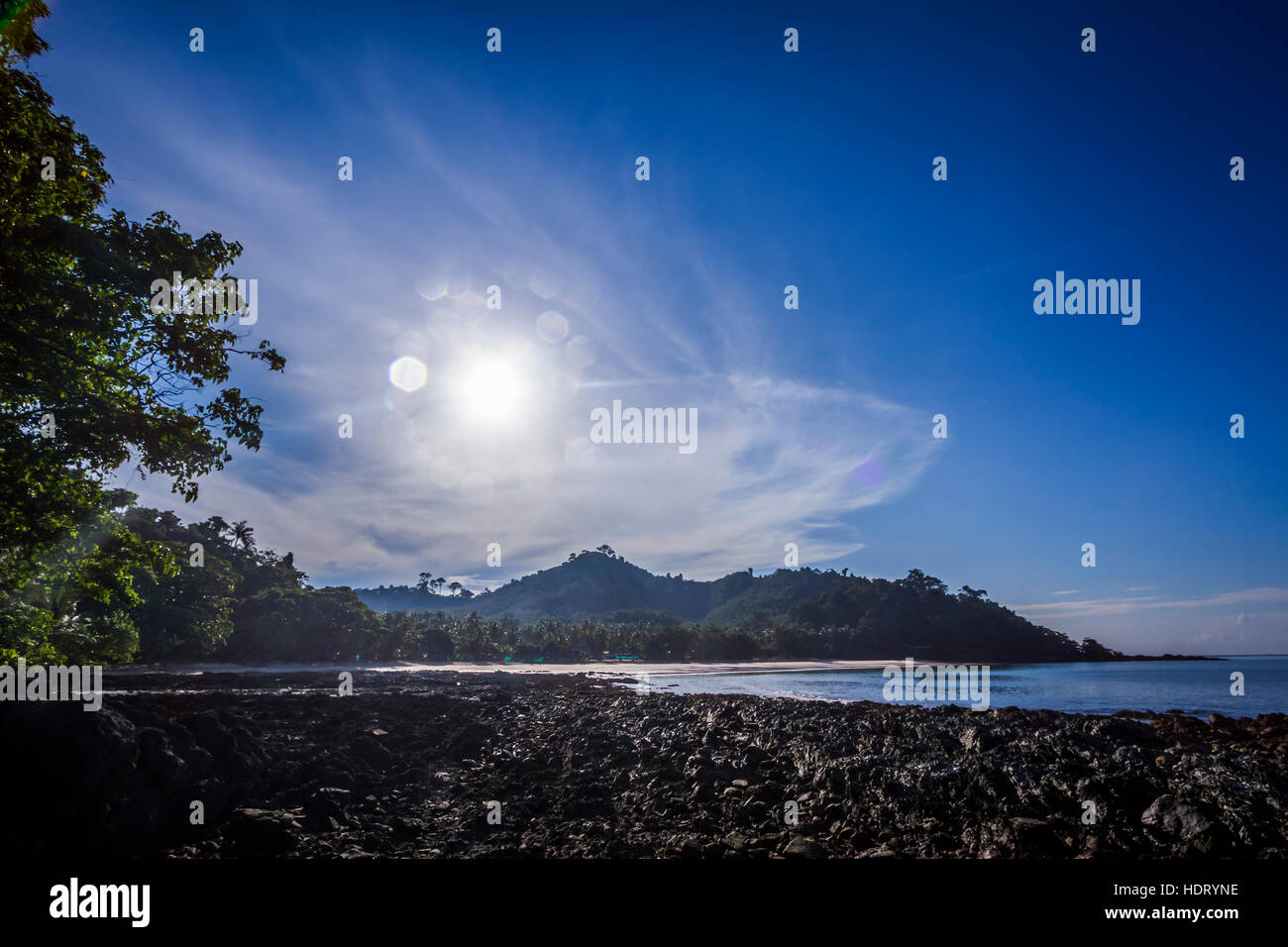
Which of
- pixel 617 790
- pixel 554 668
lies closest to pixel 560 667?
pixel 554 668

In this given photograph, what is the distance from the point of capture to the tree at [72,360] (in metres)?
9.68

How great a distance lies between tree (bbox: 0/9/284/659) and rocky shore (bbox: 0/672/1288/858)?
11.5 ft

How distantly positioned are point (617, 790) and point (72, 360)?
15.3 meters

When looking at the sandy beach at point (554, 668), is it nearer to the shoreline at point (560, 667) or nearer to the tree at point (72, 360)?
the shoreline at point (560, 667)

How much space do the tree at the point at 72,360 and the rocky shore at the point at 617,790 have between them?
3498mm

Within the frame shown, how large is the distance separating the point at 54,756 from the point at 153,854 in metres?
2.66

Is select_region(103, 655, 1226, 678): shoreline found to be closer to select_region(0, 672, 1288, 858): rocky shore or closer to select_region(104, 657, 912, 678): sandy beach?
select_region(104, 657, 912, 678): sandy beach

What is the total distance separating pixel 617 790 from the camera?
13.8m

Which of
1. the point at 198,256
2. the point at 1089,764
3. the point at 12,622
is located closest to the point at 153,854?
the point at 12,622

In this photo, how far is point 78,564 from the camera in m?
12.4

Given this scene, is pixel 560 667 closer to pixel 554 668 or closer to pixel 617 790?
pixel 554 668

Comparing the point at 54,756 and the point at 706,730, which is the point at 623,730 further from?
the point at 54,756

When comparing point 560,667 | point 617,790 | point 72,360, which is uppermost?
point 72,360

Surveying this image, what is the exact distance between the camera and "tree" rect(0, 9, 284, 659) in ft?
31.8
